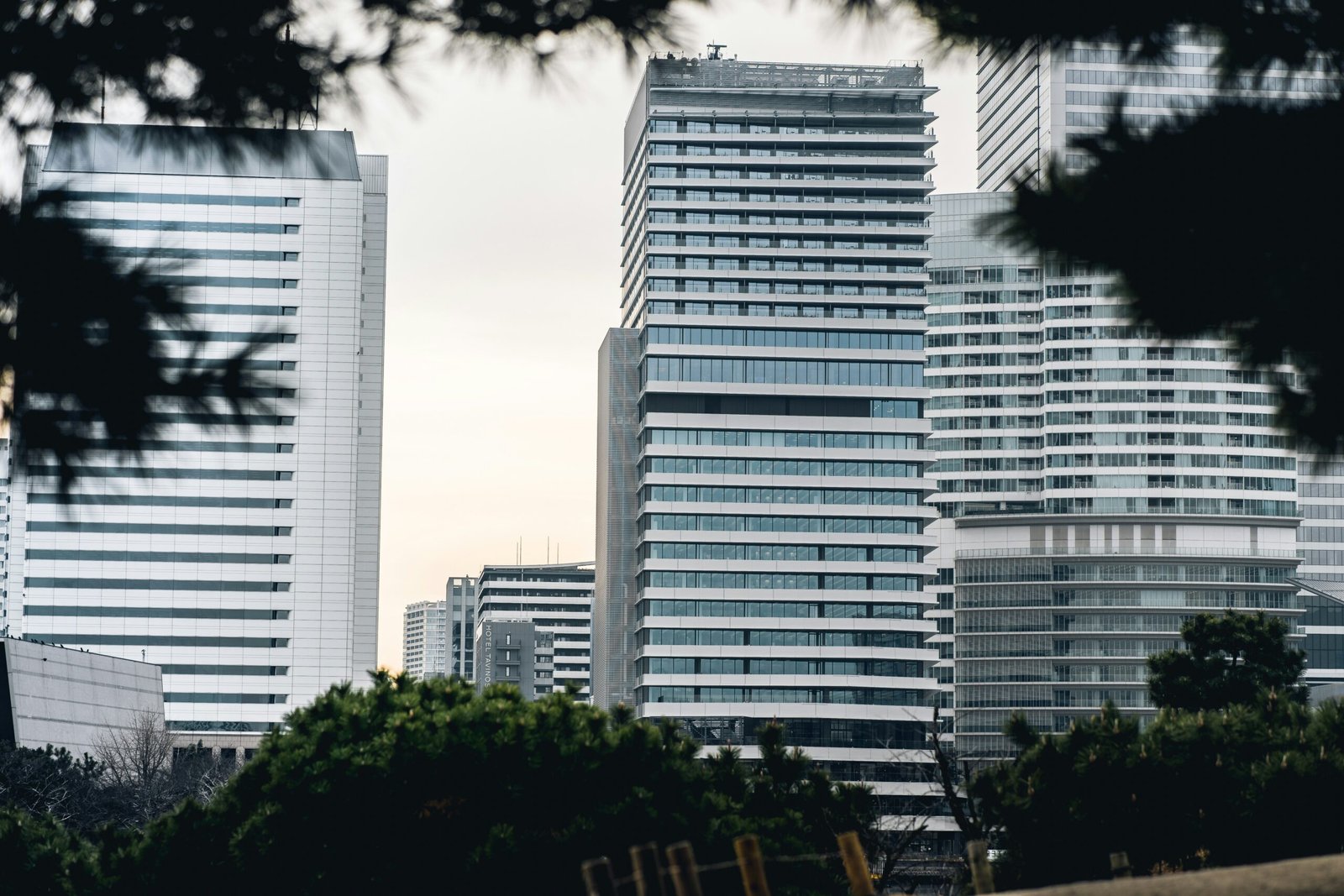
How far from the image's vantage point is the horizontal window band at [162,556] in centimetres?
11831

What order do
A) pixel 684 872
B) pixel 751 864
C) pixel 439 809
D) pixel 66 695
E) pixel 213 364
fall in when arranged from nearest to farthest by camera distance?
1. pixel 213 364
2. pixel 684 872
3. pixel 751 864
4. pixel 439 809
5. pixel 66 695

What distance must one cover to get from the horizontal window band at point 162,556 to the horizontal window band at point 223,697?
9.52m

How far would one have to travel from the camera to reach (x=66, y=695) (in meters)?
80.1

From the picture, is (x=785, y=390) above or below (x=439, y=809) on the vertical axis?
above

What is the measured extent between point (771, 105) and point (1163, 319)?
105 meters

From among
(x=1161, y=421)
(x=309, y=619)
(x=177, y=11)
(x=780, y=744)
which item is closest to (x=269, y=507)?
(x=309, y=619)

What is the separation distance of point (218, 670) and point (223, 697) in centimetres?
204

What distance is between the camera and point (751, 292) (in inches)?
4296

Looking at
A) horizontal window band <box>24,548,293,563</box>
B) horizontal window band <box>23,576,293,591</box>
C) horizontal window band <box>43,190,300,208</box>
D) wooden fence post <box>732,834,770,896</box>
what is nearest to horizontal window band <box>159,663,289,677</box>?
horizontal window band <box>23,576,293,591</box>

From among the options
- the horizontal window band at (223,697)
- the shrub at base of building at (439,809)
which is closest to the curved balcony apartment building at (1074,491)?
the horizontal window band at (223,697)

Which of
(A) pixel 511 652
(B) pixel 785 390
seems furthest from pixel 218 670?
(A) pixel 511 652

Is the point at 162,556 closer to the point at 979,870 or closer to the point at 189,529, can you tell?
the point at 189,529

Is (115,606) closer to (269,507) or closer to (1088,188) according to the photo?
(269,507)

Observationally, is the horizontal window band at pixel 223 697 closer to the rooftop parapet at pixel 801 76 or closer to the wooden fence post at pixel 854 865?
the rooftop parapet at pixel 801 76
